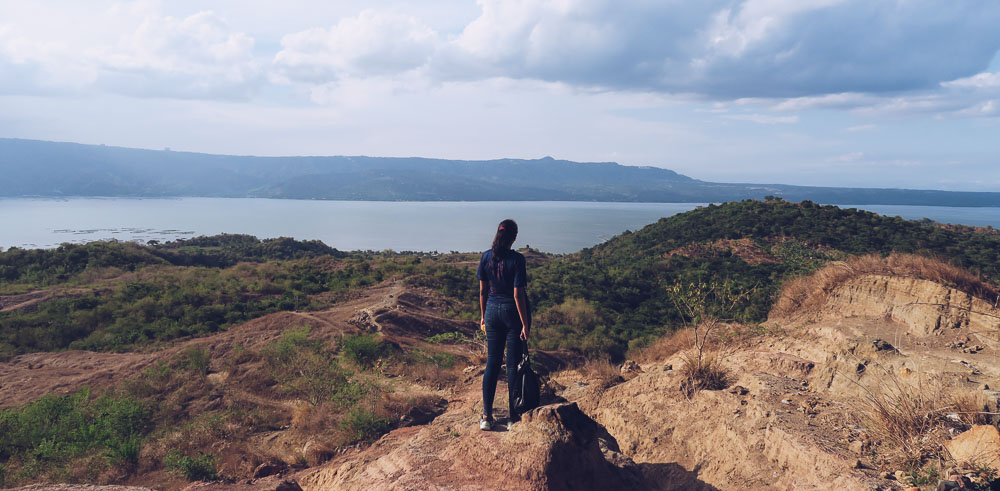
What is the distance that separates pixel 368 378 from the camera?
873cm

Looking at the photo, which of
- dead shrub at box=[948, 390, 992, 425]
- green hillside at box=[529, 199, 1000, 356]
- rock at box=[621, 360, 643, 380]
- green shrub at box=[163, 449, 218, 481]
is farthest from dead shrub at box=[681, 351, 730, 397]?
green hillside at box=[529, 199, 1000, 356]

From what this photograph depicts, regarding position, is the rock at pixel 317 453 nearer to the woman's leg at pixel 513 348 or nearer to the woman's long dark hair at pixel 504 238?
the woman's leg at pixel 513 348

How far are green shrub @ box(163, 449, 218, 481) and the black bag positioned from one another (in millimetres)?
3768

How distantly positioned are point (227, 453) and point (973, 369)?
924cm

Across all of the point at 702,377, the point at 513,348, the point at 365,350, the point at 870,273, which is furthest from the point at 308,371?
the point at 870,273

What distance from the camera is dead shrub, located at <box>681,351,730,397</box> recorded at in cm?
617

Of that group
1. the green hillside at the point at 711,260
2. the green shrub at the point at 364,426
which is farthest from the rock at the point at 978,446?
the green hillside at the point at 711,260

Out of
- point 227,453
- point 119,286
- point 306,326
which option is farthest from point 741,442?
point 119,286

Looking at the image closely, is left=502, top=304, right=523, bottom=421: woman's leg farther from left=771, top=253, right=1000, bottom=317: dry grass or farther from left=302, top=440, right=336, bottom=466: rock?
left=771, top=253, right=1000, bottom=317: dry grass

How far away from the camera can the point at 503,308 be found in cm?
448

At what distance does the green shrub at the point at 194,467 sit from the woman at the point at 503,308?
11.5 feet

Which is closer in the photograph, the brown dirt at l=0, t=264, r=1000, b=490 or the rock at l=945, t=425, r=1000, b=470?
the rock at l=945, t=425, r=1000, b=470

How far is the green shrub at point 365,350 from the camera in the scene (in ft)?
Result: 31.8

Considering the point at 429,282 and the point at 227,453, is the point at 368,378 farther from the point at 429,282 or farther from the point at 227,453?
the point at 429,282
